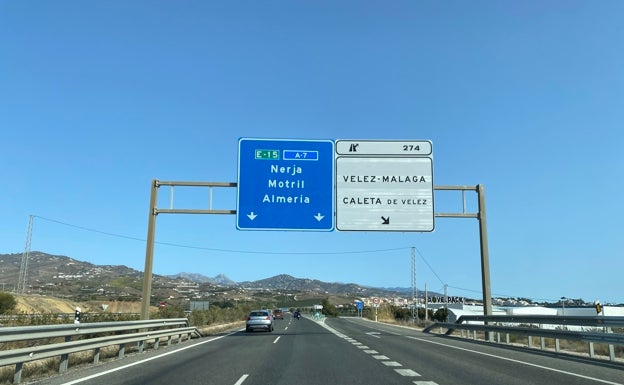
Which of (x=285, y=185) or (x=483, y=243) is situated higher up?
(x=285, y=185)

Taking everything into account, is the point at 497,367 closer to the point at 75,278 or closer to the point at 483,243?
the point at 483,243

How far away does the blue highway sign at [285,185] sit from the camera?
24.0m

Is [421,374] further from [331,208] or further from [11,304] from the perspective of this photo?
[11,304]

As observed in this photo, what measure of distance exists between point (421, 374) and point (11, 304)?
65.1 metres

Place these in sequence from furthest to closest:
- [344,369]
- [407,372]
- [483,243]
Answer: [483,243]
[344,369]
[407,372]

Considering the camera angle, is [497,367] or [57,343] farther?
[497,367]

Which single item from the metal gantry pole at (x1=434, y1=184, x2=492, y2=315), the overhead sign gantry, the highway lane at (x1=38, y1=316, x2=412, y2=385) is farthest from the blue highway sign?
the highway lane at (x1=38, y1=316, x2=412, y2=385)

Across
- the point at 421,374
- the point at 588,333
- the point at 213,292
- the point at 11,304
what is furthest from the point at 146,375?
the point at 213,292

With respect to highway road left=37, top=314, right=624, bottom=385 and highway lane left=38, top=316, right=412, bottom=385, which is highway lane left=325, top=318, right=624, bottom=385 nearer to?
highway road left=37, top=314, right=624, bottom=385

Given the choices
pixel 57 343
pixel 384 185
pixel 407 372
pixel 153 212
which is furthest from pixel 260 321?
pixel 407 372

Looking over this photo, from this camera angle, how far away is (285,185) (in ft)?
79.4

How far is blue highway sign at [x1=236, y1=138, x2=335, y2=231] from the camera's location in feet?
78.6

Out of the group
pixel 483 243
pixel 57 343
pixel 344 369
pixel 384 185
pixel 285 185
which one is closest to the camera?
pixel 57 343

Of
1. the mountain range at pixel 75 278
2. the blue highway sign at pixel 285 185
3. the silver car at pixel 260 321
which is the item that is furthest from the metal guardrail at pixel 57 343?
the mountain range at pixel 75 278
